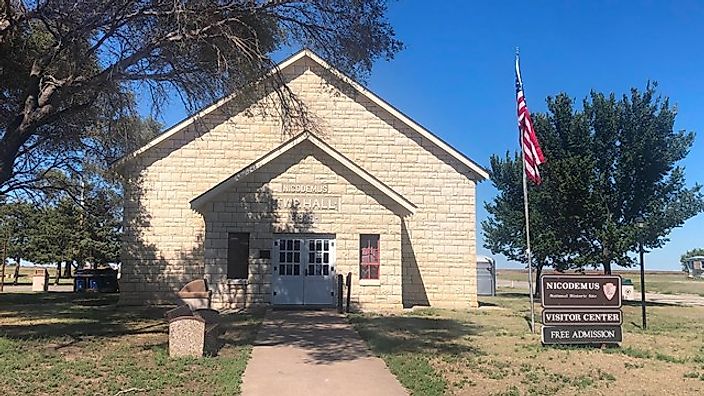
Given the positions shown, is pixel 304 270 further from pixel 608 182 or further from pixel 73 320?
pixel 608 182

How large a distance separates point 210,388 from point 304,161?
12.3 meters

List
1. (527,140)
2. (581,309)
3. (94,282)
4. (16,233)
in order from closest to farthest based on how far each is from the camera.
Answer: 1. (581,309)
2. (527,140)
3. (94,282)
4. (16,233)

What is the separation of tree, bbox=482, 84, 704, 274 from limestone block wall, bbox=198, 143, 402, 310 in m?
10.4

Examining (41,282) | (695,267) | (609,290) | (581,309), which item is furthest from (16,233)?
(695,267)

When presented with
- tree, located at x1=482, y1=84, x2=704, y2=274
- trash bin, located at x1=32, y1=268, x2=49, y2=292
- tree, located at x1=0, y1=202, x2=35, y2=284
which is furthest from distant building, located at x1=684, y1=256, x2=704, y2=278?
trash bin, located at x1=32, y1=268, x2=49, y2=292

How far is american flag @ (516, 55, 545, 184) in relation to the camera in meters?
16.3

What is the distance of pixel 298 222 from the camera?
20188mm

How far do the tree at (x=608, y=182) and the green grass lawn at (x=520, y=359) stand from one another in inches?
368

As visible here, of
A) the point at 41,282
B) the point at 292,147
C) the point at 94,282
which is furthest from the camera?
the point at 41,282

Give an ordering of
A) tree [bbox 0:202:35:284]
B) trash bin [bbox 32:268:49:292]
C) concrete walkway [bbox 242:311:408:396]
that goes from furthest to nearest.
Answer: tree [bbox 0:202:35:284]
trash bin [bbox 32:268:49:292]
concrete walkway [bbox 242:311:408:396]

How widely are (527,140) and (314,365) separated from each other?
8800mm

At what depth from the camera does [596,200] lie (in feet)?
87.2

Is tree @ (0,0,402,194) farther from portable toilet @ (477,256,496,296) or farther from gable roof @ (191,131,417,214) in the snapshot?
portable toilet @ (477,256,496,296)

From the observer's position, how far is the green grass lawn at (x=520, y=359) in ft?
30.6
